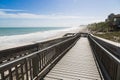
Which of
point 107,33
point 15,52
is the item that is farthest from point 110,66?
point 107,33

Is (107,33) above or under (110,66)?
under

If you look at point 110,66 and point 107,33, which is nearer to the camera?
point 110,66

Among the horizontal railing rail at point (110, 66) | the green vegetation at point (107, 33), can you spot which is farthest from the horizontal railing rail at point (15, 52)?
the green vegetation at point (107, 33)

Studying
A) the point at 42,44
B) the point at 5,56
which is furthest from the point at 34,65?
the point at 42,44

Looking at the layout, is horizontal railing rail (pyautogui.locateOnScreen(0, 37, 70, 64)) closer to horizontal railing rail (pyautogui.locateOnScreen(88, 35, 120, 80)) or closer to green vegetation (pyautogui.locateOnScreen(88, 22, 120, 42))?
horizontal railing rail (pyautogui.locateOnScreen(88, 35, 120, 80))

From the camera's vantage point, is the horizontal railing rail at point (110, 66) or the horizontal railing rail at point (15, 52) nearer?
the horizontal railing rail at point (110, 66)

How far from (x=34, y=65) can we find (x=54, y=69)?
1.38 m

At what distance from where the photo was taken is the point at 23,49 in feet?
17.4

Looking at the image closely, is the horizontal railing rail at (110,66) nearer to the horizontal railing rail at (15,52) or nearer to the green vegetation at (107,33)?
the horizontal railing rail at (15,52)

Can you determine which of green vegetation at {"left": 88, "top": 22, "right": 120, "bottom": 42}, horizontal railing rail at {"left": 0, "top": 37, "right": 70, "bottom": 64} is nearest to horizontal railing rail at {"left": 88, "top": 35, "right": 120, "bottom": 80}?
horizontal railing rail at {"left": 0, "top": 37, "right": 70, "bottom": 64}

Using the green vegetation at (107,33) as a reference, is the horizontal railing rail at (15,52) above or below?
above

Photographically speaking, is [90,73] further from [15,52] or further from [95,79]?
[15,52]

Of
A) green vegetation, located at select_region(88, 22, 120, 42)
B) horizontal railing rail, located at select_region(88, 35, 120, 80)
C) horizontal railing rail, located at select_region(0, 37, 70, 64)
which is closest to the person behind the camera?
horizontal railing rail, located at select_region(88, 35, 120, 80)

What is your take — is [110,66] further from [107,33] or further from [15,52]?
[107,33]
